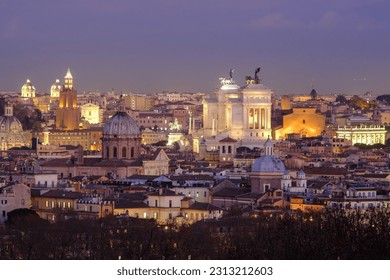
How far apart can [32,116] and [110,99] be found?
84.1 ft

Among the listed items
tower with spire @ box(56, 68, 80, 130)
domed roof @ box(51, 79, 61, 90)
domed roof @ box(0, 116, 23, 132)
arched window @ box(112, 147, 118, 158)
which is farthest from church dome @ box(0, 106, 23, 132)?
arched window @ box(112, 147, 118, 158)

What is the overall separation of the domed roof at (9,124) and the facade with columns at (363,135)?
11528mm

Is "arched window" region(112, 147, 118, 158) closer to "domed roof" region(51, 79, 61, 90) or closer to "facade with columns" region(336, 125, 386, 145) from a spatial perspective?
"facade with columns" region(336, 125, 386, 145)

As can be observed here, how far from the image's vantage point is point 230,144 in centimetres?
5841

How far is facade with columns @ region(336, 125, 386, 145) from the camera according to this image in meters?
71.6

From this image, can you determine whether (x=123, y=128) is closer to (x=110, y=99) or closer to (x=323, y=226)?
(x=323, y=226)

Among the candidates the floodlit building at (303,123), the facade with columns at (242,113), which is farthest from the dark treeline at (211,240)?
the floodlit building at (303,123)

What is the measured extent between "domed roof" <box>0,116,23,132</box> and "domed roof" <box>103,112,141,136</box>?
21047 mm

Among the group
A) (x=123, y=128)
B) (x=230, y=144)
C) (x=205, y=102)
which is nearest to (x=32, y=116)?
(x=205, y=102)

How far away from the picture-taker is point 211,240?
26.7 m

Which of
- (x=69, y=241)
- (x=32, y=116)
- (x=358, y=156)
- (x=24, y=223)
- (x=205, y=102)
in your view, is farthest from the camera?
(x=32, y=116)

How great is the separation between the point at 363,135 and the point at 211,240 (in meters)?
45.9

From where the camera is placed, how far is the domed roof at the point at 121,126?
51.5 metres

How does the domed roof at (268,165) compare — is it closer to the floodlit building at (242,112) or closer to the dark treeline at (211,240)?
the dark treeline at (211,240)
